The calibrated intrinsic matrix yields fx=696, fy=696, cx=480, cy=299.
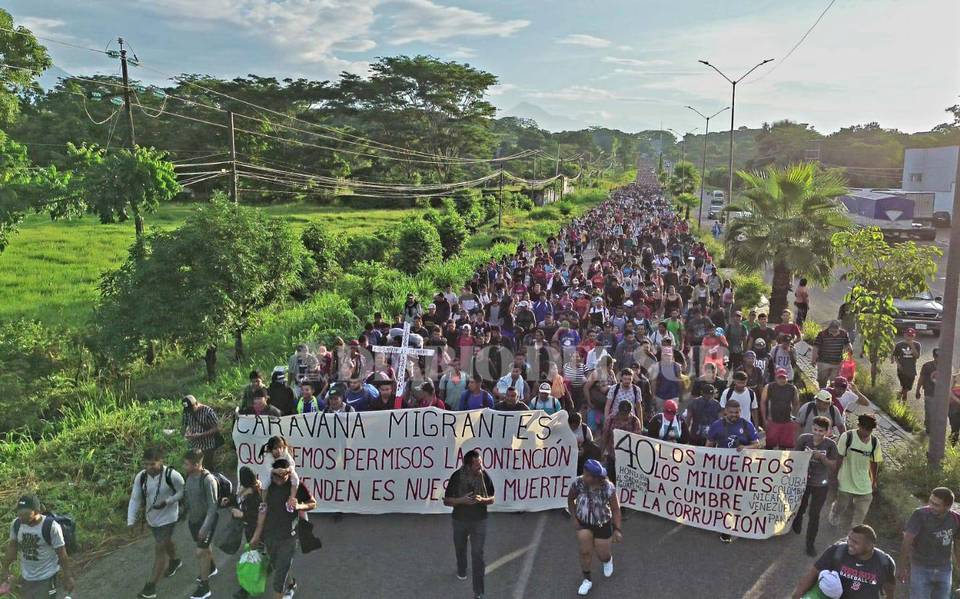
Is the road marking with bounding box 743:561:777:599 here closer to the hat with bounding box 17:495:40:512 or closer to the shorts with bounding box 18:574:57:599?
the shorts with bounding box 18:574:57:599

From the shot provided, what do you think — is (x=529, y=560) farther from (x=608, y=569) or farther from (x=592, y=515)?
(x=592, y=515)

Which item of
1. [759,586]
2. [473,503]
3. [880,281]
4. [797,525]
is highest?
[880,281]

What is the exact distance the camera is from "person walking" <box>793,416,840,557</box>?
685cm

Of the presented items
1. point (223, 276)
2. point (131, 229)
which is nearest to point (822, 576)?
point (223, 276)

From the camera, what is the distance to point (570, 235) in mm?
32188

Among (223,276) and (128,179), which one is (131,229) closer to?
(128,179)

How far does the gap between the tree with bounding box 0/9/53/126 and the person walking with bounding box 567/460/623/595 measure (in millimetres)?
34454

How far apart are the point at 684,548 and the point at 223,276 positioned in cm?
1063

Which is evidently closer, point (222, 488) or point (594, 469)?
point (594, 469)

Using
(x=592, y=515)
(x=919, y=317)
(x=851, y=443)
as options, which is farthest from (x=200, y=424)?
(x=919, y=317)

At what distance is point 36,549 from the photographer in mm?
5695

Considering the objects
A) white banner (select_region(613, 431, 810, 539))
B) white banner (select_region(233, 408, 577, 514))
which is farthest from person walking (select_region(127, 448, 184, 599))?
white banner (select_region(613, 431, 810, 539))

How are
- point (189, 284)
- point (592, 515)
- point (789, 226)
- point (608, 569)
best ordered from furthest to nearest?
point (789, 226) → point (189, 284) → point (608, 569) → point (592, 515)

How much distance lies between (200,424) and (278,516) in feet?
8.66
